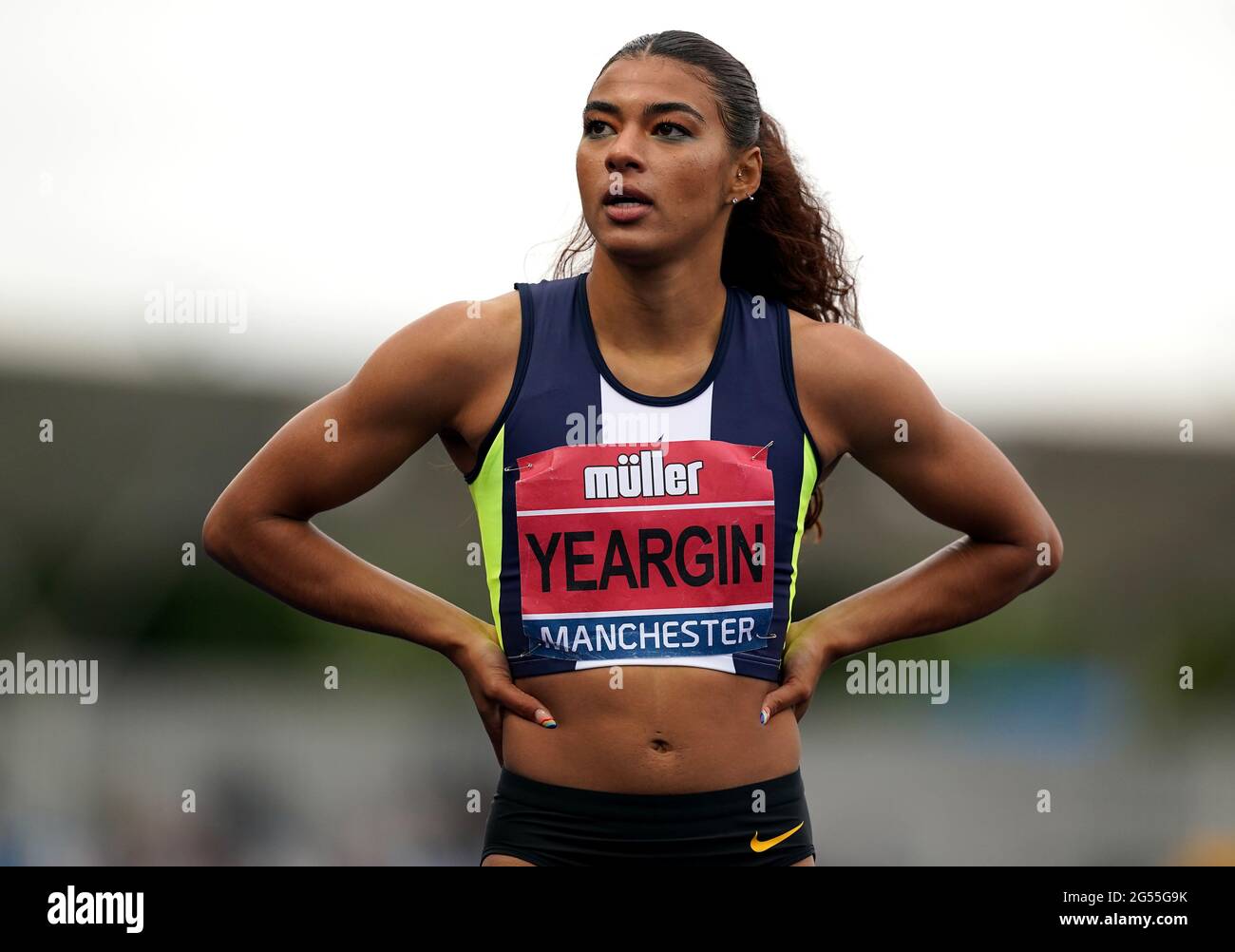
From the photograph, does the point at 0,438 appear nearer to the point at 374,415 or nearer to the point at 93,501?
the point at 93,501

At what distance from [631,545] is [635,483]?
171 millimetres

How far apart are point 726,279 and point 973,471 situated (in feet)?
3.15

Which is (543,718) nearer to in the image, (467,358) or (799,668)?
(799,668)

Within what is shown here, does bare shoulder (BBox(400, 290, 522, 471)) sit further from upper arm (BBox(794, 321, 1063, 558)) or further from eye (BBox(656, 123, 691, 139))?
upper arm (BBox(794, 321, 1063, 558))

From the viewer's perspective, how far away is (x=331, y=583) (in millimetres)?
4324

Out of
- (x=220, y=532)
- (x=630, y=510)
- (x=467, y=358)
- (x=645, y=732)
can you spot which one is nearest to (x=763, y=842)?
(x=645, y=732)

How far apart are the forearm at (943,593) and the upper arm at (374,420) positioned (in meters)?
1.34

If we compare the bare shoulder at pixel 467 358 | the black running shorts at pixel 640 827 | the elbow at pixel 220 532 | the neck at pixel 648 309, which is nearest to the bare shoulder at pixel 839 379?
the neck at pixel 648 309

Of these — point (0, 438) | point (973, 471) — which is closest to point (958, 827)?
point (0, 438)

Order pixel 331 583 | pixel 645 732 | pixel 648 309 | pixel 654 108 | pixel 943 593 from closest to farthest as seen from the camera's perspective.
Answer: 1. pixel 645 732
2. pixel 654 108
3. pixel 648 309
4. pixel 331 583
5. pixel 943 593

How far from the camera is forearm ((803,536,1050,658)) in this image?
4531mm

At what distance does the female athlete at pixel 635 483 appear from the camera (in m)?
4.01

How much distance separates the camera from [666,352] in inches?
165

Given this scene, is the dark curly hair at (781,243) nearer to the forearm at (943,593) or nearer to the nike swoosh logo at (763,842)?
the forearm at (943,593)
